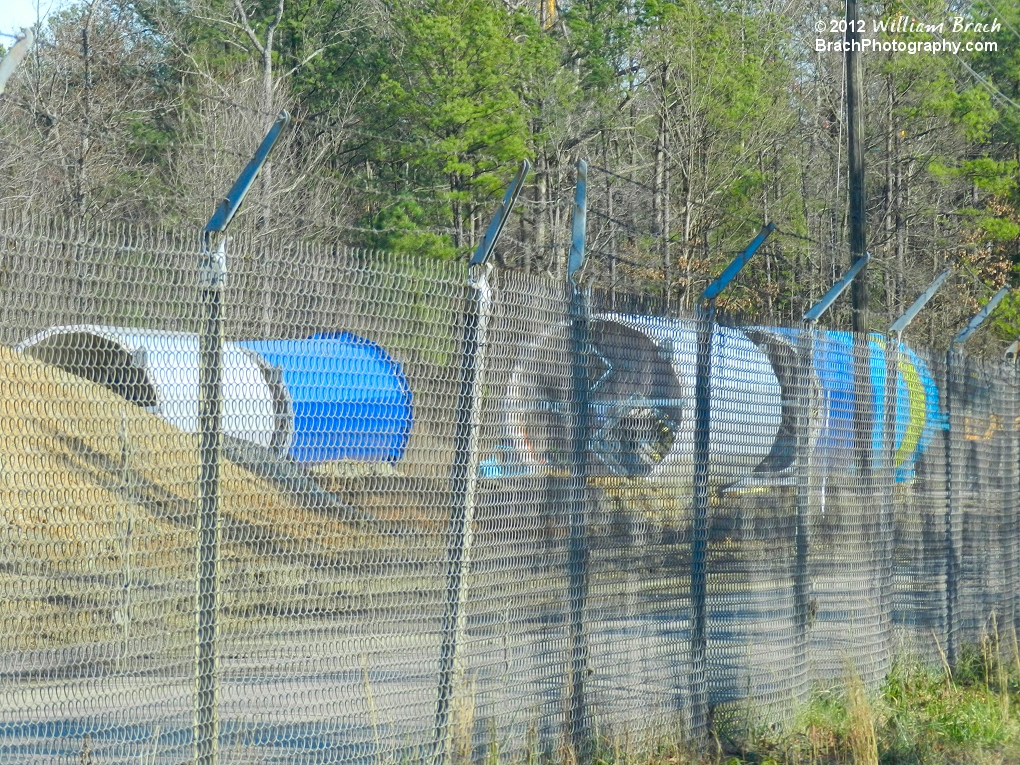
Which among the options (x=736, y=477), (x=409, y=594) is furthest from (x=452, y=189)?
(x=409, y=594)

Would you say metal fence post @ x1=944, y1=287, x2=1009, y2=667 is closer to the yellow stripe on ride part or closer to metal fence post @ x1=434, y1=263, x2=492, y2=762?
the yellow stripe on ride part

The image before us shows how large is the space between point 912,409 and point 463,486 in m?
4.50

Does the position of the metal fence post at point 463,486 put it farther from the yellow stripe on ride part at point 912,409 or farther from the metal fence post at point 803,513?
the yellow stripe on ride part at point 912,409

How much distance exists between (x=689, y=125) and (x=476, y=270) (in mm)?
21918

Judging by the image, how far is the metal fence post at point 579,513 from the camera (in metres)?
5.08

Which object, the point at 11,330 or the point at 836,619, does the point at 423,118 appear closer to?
the point at 836,619

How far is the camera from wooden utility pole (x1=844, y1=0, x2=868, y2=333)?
16.0m

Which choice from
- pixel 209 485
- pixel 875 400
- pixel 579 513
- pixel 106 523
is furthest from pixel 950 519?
pixel 106 523

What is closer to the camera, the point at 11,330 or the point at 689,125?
the point at 11,330

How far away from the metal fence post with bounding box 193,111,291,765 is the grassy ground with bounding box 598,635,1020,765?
215 centimetres

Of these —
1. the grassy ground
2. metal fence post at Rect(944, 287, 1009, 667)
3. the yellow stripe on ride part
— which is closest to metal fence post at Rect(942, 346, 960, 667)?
metal fence post at Rect(944, 287, 1009, 667)

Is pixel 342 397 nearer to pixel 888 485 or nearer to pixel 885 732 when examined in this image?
pixel 885 732

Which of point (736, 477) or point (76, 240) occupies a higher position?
point (76, 240)

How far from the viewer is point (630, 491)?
5504mm
